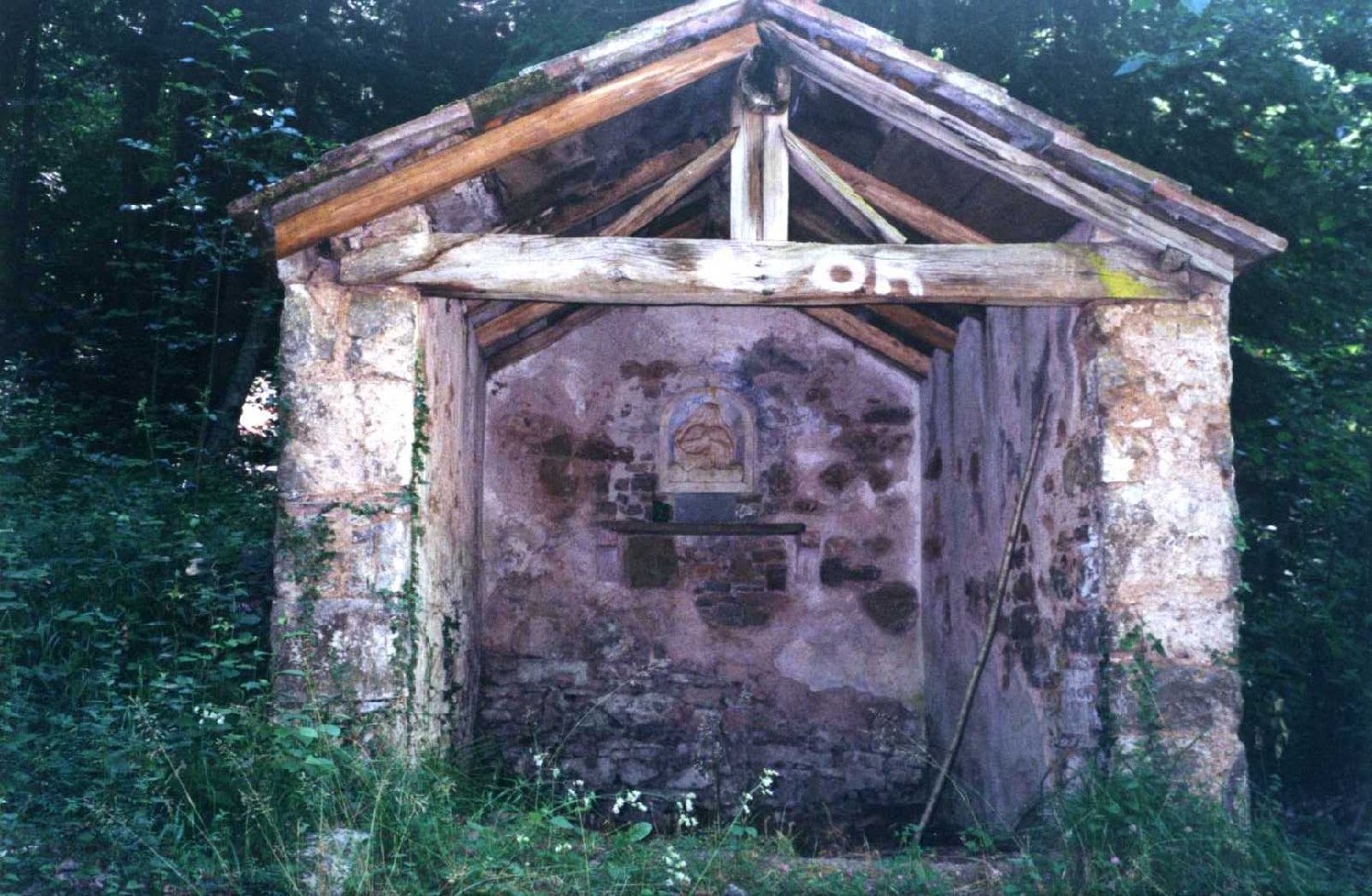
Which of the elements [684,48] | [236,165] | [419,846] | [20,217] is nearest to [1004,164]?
[684,48]

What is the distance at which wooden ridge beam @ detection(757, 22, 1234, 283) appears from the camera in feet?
16.3

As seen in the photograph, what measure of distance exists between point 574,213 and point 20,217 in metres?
6.31

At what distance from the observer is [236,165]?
891 centimetres

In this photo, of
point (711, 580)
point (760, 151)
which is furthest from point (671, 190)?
point (711, 580)

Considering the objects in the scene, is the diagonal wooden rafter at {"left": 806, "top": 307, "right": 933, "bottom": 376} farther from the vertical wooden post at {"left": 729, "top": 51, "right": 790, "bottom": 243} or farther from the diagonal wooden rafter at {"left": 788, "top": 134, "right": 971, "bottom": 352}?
the vertical wooden post at {"left": 729, "top": 51, "right": 790, "bottom": 243}

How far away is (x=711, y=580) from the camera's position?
803 cm

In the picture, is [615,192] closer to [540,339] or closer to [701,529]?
[540,339]

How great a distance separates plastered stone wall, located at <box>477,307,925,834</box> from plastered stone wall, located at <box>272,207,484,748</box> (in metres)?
2.65

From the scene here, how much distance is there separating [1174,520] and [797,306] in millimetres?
1924

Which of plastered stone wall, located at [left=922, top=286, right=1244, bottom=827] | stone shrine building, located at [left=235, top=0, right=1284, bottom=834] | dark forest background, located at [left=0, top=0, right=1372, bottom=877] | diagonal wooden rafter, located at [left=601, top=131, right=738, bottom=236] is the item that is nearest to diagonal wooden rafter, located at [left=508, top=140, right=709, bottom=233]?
stone shrine building, located at [left=235, top=0, right=1284, bottom=834]

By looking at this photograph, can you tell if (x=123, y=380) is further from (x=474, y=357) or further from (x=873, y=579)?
(x=873, y=579)

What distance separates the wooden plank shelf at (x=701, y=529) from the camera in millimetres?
7969

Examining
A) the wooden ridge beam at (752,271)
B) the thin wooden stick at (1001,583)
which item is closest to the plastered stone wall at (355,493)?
the wooden ridge beam at (752,271)

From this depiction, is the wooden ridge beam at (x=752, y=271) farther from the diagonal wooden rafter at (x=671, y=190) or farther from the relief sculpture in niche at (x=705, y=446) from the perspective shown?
the relief sculpture in niche at (x=705, y=446)
